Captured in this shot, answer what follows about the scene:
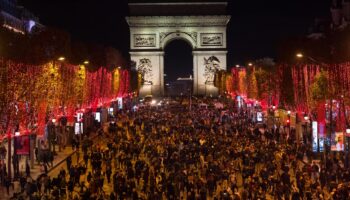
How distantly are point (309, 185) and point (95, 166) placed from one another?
9.35 metres

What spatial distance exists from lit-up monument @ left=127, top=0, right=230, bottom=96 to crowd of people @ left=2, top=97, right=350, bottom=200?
242ft

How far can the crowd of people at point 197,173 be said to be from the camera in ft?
76.2

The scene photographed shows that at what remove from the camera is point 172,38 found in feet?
375

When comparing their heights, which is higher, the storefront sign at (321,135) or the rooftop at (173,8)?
the rooftop at (173,8)

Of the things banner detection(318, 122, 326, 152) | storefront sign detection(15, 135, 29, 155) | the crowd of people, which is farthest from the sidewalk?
banner detection(318, 122, 326, 152)

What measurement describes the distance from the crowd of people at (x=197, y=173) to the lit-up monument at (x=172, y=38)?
7362 centimetres

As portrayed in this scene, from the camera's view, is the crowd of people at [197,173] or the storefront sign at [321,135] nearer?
the crowd of people at [197,173]

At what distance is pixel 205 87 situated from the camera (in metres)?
115

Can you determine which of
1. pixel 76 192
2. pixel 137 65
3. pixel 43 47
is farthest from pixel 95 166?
pixel 137 65

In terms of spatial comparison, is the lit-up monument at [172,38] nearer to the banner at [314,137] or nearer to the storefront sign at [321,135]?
the banner at [314,137]

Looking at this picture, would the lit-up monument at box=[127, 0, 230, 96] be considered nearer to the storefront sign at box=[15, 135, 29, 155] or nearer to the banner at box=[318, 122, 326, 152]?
the banner at box=[318, 122, 326, 152]

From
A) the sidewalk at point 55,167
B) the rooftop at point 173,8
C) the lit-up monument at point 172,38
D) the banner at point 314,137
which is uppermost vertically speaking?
the rooftop at point 173,8

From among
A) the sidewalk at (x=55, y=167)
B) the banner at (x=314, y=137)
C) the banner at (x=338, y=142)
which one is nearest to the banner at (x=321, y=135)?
the banner at (x=314, y=137)

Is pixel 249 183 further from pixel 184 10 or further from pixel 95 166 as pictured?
pixel 184 10
